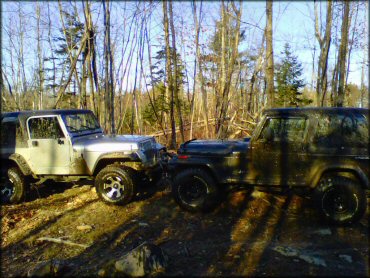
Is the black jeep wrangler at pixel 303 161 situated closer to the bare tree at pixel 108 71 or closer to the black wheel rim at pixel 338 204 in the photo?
the black wheel rim at pixel 338 204

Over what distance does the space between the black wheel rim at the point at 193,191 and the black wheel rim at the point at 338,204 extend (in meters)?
2.06

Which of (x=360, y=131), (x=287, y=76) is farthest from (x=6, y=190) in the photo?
(x=287, y=76)

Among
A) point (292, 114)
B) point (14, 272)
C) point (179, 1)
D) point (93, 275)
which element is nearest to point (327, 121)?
point (292, 114)

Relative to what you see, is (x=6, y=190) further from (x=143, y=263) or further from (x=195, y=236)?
(x=143, y=263)

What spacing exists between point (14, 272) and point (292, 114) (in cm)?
480

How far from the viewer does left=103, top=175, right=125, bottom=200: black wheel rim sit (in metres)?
6.41

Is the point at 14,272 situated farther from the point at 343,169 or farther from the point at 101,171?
the point at 343,169

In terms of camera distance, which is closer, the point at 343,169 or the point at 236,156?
the point at 343,169

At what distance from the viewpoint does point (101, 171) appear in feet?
21.1

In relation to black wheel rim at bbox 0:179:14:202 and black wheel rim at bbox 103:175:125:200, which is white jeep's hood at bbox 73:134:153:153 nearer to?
black wheel rim at bbox 103:175:125:200

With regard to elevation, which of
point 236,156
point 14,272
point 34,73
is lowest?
point 14,272

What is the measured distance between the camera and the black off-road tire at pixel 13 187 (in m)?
6.99

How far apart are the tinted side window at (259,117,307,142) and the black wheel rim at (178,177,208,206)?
141 centimetres

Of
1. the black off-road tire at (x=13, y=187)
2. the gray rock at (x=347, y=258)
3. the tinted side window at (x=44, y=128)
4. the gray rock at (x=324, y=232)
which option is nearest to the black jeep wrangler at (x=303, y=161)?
the gray rock at (x=324, y=232)
